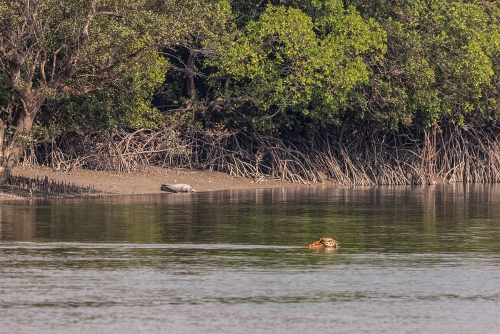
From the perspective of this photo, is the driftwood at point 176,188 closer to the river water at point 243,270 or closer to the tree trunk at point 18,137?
the tree trunk at point 18,137

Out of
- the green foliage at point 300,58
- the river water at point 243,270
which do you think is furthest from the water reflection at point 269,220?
the green foliage at point 300,58

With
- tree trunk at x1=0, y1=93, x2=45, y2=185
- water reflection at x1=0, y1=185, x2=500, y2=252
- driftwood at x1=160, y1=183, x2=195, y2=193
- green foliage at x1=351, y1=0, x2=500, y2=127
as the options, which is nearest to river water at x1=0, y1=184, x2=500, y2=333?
water reflection at x1=0, y1=185, x2=500, y2=252

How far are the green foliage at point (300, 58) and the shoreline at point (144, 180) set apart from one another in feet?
7.90

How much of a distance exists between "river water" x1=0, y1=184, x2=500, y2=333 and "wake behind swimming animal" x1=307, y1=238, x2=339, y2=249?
0.22 m

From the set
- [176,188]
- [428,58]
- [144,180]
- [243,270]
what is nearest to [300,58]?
[428,58]

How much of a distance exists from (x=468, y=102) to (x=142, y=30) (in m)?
17.5

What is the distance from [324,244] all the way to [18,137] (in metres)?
12.4

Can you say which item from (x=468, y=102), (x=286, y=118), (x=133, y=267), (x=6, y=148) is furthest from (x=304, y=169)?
(x=133, y=267)

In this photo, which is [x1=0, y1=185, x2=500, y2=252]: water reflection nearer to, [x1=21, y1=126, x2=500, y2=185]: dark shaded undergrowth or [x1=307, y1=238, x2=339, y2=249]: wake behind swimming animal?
[x1=307, y1=238, x2=339, y2=249]: wake behind swimming animal

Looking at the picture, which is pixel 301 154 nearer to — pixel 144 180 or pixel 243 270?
pixel 144 180

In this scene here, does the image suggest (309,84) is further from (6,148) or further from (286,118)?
(6,148)

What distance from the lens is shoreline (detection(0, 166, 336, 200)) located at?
110 ft

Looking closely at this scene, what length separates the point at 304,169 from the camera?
134 feet

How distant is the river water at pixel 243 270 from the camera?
1259cm
